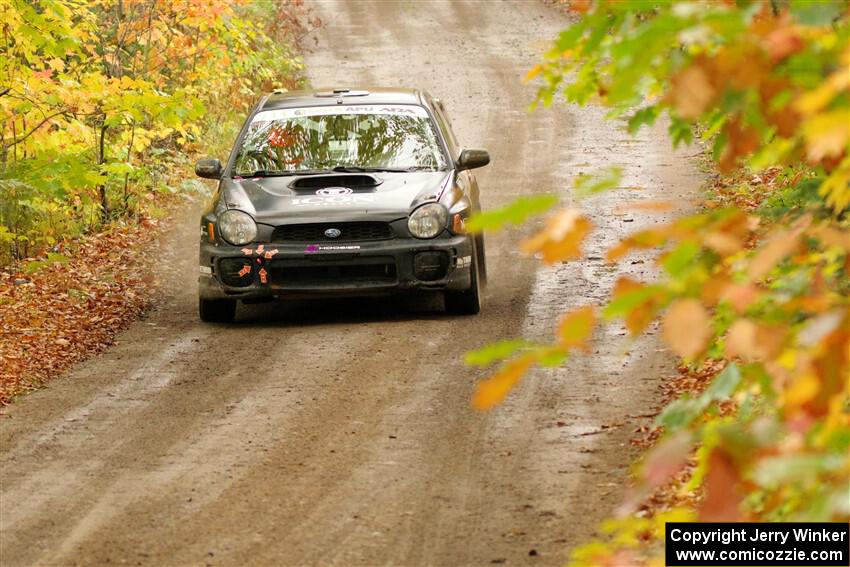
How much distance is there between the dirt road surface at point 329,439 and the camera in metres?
5.93

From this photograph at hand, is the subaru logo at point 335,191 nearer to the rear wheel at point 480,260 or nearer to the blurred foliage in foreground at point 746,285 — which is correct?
the rear wheel at point 480,260

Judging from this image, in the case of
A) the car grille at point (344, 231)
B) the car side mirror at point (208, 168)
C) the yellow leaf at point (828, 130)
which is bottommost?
the car grille at point (344, 231)

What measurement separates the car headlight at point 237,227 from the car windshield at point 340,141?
753mm

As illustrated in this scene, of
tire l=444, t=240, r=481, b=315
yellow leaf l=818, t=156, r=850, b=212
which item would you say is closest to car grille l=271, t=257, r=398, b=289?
tire l=444, t=240, r=481, b=315

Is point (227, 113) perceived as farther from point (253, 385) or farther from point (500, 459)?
point (500, 459)

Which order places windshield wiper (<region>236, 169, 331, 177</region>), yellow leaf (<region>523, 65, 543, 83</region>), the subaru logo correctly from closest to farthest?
yellow leaf (<region>523, 65, 543, 83</region>), the subaru logo, windshield wiper (<region>236, 169, 331, 177</region>)

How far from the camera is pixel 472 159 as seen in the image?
36.3 feet

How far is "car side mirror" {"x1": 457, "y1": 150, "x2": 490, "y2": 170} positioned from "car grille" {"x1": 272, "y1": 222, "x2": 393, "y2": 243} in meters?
1.07

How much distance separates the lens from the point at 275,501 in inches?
255

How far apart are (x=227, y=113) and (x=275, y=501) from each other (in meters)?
16.0

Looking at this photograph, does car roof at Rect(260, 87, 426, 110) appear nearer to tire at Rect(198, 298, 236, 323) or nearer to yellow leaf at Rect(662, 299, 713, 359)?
tire at Rect(198, 298, 236, 323)

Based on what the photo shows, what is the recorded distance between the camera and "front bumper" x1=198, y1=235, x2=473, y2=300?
34.3 feet

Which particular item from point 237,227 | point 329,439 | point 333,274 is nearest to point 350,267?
point 333,274

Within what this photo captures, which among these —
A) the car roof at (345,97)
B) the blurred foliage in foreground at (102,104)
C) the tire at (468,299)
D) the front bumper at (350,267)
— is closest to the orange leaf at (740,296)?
the front bumper at (350,267)
